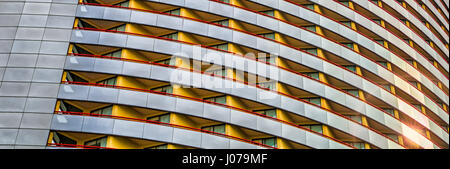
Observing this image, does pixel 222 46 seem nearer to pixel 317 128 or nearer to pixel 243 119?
pixel 243 119

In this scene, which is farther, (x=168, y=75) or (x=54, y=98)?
(x=168, y=75)

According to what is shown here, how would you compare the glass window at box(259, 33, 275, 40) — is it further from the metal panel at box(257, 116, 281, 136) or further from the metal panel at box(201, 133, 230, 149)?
the metal panel at box(201, 133, 230, 149)

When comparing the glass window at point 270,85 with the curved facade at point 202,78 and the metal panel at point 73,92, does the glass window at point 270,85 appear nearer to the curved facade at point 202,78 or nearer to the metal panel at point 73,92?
the curved facade at point 202,78

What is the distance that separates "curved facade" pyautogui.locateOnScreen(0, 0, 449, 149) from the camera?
37.7 m

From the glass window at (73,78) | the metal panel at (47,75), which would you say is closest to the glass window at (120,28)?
the glass window at (73,78)

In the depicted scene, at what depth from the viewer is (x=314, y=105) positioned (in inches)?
1732

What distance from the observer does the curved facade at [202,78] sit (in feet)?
124

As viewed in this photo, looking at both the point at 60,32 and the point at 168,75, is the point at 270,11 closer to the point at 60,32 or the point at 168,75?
the point at 168,75

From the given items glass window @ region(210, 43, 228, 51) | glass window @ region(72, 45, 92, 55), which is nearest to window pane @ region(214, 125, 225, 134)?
glass window @ region(210, 43, 228, 51)

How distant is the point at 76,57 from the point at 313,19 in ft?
76.3

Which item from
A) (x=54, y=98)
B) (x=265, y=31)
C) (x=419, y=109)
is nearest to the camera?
(x=54, y=98)

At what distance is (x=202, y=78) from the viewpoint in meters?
40.9
